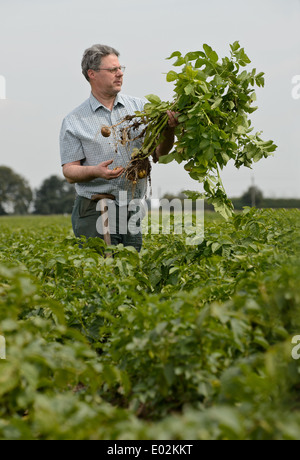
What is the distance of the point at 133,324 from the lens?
7.04 feet

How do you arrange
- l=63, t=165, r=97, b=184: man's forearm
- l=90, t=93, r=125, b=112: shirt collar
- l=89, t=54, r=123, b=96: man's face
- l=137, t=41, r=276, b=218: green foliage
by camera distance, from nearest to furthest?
l=137, t=41, r=276, b=218: green foliage < l=63, t=165, r=97, b=184: man's forearm < l=89, t=54, r=123, b=96: man's face < l=90, t=93, r=125, b=112: shirt collar

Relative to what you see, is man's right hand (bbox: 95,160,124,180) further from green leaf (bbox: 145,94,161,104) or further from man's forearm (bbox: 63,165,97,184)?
green leaf (bbox: 145,94,161,104)

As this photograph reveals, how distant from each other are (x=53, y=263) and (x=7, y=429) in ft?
5.46

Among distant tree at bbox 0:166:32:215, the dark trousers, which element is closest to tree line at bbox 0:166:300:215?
distant tree at bbox 0:166:32:215

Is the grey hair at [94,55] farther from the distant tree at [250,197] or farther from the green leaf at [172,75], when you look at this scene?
the distant tree at [250,197]

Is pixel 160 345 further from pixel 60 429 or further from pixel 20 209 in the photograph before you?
pixel 20 209

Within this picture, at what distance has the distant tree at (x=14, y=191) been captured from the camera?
8019 centimetres

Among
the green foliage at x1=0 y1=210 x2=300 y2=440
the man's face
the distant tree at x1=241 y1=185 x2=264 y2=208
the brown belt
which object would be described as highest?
the distant tree at x1=241 y1=185 x2=264 y2=208

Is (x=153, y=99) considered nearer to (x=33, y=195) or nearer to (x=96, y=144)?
(x=96, y=144)

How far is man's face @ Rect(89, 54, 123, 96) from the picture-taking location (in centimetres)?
424

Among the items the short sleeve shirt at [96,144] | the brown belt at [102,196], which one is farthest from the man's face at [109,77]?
the brown belt at [102,196]

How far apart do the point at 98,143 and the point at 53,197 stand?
75.9 meters

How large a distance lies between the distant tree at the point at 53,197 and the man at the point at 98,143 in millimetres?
70358
